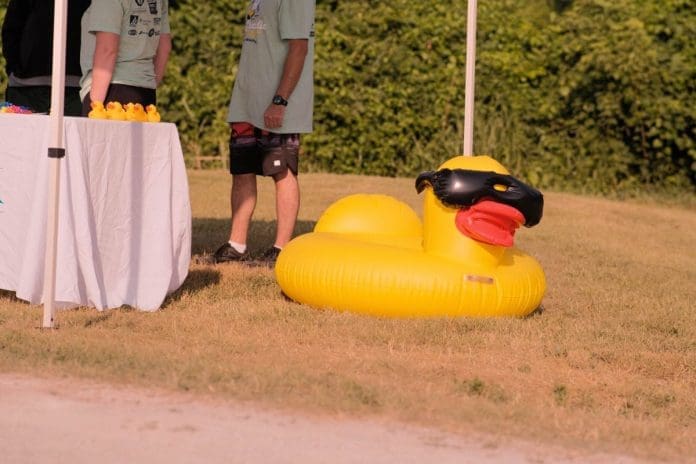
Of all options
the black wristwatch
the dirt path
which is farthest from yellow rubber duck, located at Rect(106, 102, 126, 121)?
the dirt path

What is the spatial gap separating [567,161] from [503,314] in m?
7.77

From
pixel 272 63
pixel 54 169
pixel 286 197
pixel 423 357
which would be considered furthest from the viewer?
pixel 286 197

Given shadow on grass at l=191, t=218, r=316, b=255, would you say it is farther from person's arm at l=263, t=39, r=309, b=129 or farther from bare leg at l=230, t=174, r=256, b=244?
person's arm at l=263, t=39, r=309, b=129

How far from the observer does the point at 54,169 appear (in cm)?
586

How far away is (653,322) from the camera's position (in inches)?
274

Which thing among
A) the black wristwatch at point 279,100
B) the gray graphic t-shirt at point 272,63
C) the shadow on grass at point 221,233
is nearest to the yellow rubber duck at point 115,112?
the black wristwatch at point 279,100

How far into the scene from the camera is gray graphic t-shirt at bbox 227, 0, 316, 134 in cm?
770

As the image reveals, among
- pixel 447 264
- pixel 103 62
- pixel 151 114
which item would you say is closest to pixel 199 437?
pixel 447 264

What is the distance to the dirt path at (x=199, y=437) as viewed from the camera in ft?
13.7

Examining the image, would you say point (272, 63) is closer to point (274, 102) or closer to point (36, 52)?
point (274, 102)

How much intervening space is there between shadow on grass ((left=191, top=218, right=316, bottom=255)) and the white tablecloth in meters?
1.97

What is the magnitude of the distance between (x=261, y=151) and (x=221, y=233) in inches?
80.2

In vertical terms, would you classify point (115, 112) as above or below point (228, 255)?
above

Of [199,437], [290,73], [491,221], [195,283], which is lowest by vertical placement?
[195,283]
